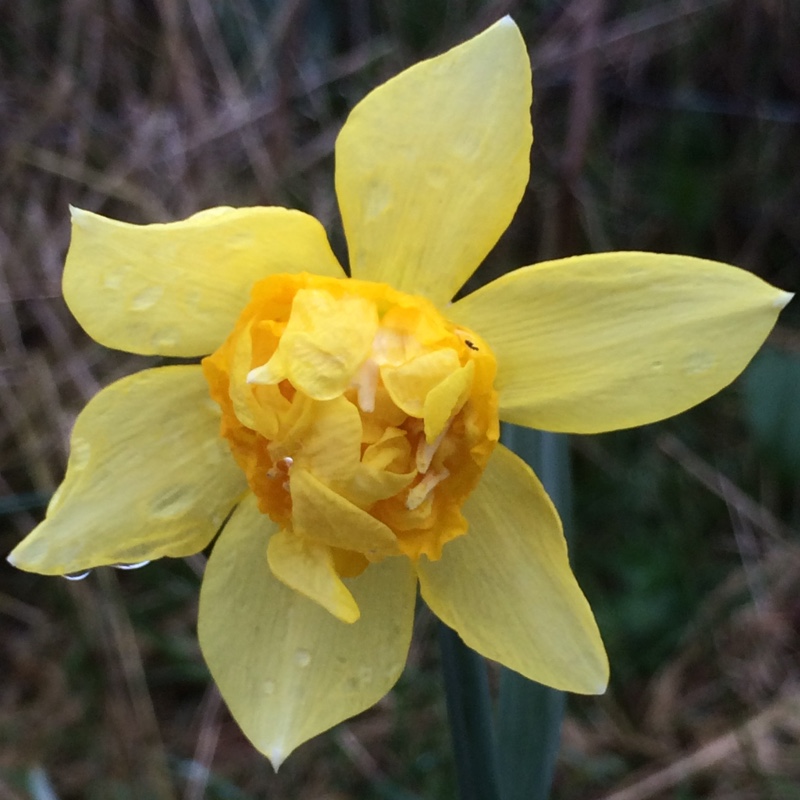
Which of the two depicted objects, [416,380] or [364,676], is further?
[364,676]

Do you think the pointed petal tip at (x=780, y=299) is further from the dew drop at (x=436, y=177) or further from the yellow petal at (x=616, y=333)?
the dew drop at (x=436, y=177)

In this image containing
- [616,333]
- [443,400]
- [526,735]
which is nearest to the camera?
[443,400]

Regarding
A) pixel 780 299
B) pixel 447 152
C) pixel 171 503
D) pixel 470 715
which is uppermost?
pixel 447 152

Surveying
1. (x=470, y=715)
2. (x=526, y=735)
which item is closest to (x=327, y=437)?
(x=470, y=715)

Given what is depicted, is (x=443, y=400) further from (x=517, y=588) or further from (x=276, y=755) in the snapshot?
(x=276, y=755)

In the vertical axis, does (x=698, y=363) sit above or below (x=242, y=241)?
below

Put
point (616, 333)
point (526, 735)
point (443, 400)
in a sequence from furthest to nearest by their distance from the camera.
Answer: point (526, 735) → point (616, 333) → point (443, 400)

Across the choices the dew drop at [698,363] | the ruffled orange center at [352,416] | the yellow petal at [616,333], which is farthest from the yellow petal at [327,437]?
the dew drop at [698,363]
